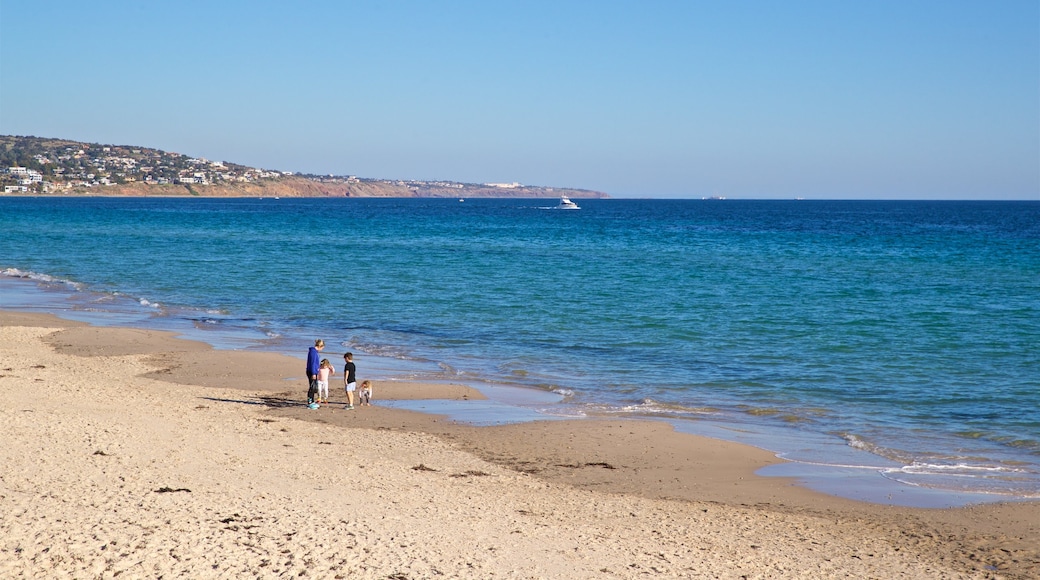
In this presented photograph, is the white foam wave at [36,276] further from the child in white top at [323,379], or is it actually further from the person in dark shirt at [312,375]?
the child in white top at [323,379]

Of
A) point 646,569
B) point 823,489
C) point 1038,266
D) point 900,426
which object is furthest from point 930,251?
point 646,569

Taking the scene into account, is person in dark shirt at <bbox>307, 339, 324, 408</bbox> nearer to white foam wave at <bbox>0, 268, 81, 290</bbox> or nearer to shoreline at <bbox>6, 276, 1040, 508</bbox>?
shoreline at <bbox>6, 276, 1040, 508</bbox>

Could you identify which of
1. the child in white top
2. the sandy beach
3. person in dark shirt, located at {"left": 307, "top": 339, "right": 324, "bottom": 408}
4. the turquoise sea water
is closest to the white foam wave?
the turquoise sea water

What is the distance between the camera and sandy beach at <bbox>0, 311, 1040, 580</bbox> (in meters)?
8.40

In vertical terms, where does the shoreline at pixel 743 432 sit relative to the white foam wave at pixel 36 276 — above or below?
above

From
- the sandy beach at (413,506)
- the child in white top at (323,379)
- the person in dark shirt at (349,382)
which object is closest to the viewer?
the sandy beach at (413,506)

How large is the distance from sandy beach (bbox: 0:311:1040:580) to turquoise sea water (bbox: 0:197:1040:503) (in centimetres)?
160

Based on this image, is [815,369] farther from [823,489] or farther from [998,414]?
[823,489]

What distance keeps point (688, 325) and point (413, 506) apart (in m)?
17.3

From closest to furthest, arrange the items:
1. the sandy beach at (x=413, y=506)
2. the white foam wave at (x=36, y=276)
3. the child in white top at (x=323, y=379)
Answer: the sandy beach at (x=413, y=506)
the child in white top at (x=323, y=379)
the white foam wave at (x=36, y=276)

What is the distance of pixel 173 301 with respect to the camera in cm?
3244

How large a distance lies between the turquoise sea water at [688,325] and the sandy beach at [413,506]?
1598 mm

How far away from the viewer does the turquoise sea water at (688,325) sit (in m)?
14.9

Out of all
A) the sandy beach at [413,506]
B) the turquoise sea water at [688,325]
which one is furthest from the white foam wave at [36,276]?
the sandy beach at [413,506]
